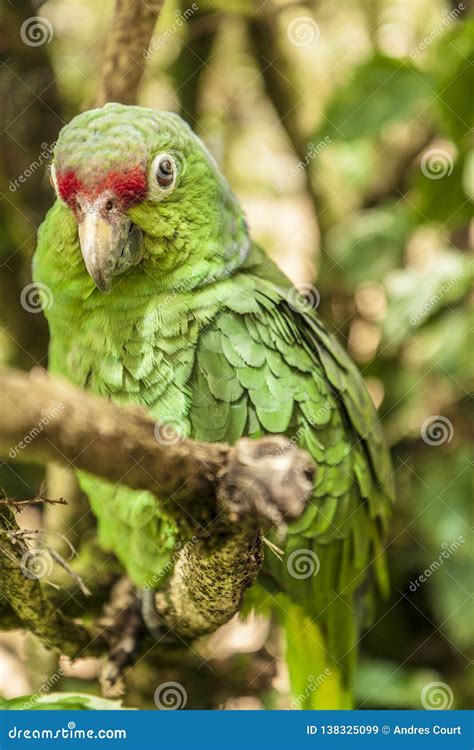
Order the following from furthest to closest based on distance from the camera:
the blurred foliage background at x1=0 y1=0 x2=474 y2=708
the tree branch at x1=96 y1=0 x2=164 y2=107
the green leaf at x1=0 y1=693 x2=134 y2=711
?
the blurred foliage background at x1=0 y1=0 x2=474 y2=708 → the tree branch at x1=96 y1=0 x2=164 y2=107 → the green leaf at x1=0 y1=693 x2=134 y2=711

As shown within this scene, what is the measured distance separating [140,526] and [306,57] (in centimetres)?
126

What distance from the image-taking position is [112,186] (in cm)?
87

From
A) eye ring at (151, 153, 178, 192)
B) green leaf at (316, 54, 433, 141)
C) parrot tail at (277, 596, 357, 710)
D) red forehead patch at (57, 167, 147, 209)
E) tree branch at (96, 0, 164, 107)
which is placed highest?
green leaf at (316, 54, 433, 141)

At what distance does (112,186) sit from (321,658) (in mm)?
791

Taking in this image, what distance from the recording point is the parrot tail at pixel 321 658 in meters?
1.22

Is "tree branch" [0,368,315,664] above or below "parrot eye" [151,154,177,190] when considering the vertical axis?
below

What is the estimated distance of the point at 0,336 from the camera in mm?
1358

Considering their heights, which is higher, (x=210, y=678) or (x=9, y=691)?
(x=210, y=678)

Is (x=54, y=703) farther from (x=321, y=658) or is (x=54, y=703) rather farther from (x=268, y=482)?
(x=321, y=658)

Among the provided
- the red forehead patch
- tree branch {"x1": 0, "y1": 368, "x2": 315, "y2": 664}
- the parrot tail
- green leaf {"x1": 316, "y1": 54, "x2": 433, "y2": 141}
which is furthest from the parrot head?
the parrot tail

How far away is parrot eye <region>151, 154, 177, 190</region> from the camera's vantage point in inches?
36.4

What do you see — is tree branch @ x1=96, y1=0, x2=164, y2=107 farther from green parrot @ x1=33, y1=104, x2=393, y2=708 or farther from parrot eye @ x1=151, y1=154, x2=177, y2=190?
parrot eye @ x1=151, y1=154, x2=177, y2=190
